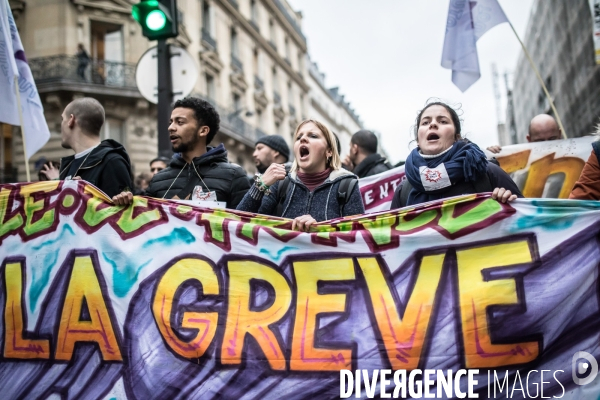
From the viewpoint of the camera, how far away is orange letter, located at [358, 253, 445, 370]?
268 centimetres

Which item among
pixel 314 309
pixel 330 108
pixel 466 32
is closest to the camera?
A: pixel 314 309

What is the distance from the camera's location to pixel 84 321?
308cm

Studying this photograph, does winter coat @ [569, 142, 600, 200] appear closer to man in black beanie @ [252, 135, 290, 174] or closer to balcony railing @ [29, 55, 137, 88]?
man in black beanie @ [252, 135, 290, 174]

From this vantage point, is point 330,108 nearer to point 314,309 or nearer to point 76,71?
point 76,71

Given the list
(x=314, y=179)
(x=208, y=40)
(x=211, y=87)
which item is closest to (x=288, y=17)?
(x=208, y=40)

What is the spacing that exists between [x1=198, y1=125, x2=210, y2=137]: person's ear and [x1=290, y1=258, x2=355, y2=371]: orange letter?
133 centimetres

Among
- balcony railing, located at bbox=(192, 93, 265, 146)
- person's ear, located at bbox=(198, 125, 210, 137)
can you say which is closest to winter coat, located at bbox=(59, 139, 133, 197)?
person's ear, located at bbox=(198, 125, 210, 137)

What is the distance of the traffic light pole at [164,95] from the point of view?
5.06 m

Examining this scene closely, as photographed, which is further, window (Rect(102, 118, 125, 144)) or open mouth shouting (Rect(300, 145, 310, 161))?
window (Rect(102, 118, 125, 144))

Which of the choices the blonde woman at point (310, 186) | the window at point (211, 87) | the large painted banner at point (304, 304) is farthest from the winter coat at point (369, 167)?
the window at point (211, 87)

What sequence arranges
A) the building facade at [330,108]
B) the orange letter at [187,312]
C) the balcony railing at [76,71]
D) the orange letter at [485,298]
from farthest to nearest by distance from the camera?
1. the building facade at [330,108]
2. the balcony railing at [76,71]
3. the orange letter at [187,312]
4. the orange letter at [485,298]

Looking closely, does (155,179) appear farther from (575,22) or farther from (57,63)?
(575,22)

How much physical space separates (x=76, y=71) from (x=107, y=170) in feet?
53.8

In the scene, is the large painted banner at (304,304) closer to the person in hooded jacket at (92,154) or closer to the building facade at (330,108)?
the person in hooded jacket at (92,154)
